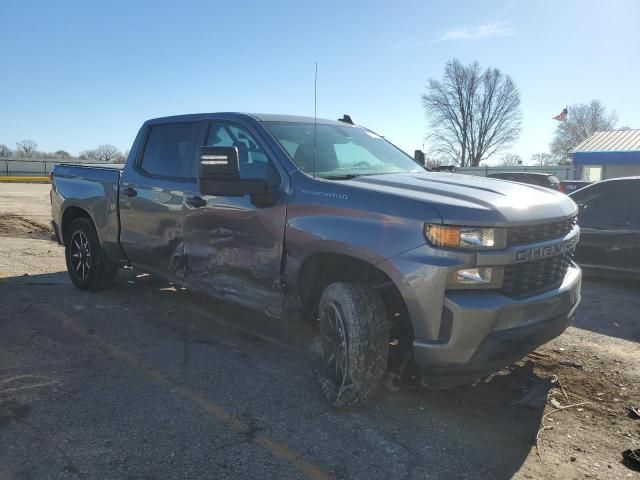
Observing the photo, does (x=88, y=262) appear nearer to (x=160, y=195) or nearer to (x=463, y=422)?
(x=160, y=195)

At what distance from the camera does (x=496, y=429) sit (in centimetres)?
332

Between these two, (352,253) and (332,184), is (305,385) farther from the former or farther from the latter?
(332,184)

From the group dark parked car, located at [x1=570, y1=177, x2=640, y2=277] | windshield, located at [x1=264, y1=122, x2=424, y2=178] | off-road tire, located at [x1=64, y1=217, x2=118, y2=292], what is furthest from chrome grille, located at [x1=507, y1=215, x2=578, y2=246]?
off-road tire, located at [x1=64, y1=217, x2=118, y2=292]

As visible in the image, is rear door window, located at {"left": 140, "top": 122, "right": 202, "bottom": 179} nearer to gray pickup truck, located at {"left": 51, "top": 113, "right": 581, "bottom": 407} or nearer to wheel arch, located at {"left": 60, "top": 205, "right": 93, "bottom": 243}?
gray pickup truck, located at {"left": 51, "top": 113, "right": 581, "bottom": 407}

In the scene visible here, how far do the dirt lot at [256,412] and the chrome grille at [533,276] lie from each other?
847mm

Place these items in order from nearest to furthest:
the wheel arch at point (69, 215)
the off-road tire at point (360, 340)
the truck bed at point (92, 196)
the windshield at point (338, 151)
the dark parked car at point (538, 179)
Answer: the off-road tire at point (360, 340) → the windshield at point (338, 151) → the truck bed at point (92, 196) → the wheel arch at point (69, 215) → the dark parked car at point (538, 179)

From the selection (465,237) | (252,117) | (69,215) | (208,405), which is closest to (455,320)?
(465,237)

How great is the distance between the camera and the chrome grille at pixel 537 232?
312cm

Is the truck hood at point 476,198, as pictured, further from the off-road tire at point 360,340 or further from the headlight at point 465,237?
the off-road tire at point 360,340

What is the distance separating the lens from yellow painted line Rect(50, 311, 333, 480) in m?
2.89

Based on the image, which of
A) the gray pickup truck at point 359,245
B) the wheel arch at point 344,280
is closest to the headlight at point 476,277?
the gray pickup truck at point 359,245

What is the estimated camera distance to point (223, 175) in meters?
3.70

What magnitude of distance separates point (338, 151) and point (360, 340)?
5.65 feet

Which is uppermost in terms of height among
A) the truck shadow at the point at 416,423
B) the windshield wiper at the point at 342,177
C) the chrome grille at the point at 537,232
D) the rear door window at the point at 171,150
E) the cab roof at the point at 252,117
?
the cab roof at the point at 252,117
